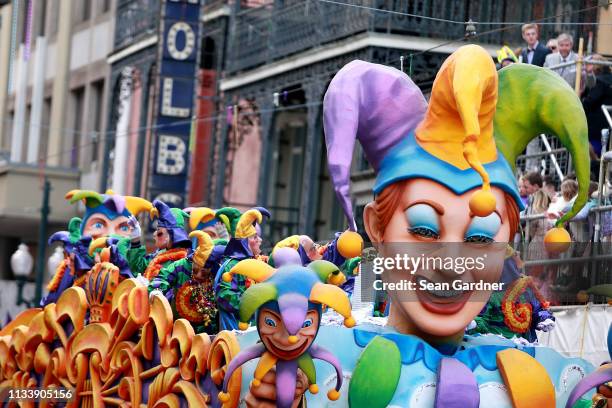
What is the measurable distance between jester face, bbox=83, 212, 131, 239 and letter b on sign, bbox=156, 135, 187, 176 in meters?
10.5

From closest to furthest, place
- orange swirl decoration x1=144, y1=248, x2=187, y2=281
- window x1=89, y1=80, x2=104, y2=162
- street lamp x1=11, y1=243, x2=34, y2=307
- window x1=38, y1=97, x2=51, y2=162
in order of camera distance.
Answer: orange swirl decoration x1=144, y1=248, x2=187, y2=281, street lamp x1=11, y1=243, x2=34, y2=307, window x1=89, y1=80, x2=104, y2=162, window x1=38, y1=97, x2=51, y2=162

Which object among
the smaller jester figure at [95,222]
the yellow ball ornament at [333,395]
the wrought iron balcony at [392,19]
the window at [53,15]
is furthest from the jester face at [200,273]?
the window at [53,15]

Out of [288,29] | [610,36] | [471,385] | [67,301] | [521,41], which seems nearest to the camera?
[471,385]

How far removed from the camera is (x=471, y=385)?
799 centimetres

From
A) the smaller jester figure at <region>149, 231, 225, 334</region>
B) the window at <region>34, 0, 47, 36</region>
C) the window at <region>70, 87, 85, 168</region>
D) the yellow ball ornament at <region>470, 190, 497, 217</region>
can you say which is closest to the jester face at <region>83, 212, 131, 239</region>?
the smaller jester figure at <region>149, 231, 225, 334</region>

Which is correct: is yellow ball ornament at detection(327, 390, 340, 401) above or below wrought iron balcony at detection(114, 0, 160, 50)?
below

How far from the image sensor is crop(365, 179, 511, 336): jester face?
8203 mm

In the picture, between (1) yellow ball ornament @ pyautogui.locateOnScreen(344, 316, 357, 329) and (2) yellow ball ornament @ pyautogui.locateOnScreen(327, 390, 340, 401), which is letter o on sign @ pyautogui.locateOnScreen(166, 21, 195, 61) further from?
(2) yellow ball ornament @ pyautogui.locateOnScreen(327, 390, 340, 401)

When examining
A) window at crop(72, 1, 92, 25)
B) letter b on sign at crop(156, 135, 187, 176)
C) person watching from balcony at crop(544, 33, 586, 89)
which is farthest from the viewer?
window at crop(72, 1, 92, 25)

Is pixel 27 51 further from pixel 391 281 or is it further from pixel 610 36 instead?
pixel 391 281

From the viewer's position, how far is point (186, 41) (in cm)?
2353

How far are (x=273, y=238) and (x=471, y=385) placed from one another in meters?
13.9

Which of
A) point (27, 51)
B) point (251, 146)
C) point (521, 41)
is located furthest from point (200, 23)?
point (27, 51)

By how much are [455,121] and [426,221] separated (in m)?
0.52
